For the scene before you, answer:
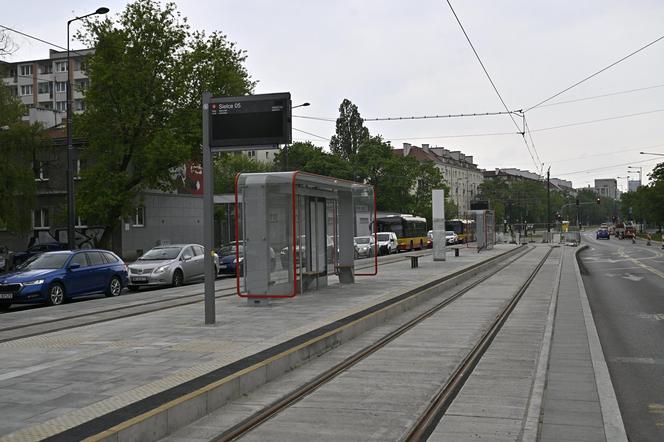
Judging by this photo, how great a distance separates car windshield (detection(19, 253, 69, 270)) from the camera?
17.1m

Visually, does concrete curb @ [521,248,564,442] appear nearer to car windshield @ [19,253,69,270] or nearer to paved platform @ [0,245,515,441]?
paved platform @ [0,245,515,441]

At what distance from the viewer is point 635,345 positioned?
984cm

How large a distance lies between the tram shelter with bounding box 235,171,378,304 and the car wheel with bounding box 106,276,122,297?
5624 mm

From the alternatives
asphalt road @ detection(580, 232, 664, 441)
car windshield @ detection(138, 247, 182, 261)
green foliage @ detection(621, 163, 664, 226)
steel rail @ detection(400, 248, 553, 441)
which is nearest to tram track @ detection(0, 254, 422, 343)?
car windshield @ detection(138, 247, 182, 261)

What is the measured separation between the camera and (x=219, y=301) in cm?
1498

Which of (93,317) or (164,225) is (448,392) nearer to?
(93,317)

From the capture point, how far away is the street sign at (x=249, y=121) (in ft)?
35.7

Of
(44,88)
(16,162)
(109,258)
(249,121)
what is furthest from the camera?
(44,88)

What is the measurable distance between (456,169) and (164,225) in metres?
94.4

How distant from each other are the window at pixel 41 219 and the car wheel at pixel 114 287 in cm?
2378

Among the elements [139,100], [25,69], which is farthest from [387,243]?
[25,69]

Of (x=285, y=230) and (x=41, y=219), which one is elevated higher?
(x=41, y=219)

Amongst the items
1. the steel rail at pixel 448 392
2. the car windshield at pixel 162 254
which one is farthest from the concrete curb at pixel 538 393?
the car windshield at pixel 162 254

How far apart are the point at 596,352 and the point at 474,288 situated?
32.0ft
